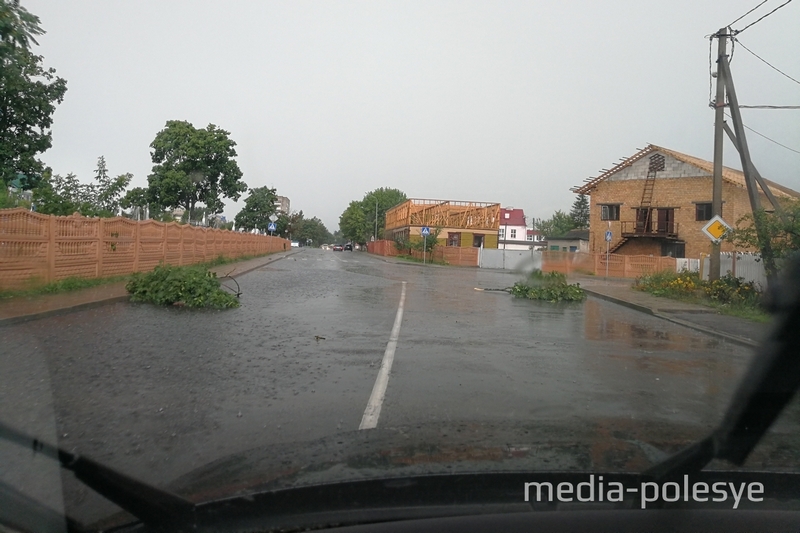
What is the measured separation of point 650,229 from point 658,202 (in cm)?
199

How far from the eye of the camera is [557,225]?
109312 mm

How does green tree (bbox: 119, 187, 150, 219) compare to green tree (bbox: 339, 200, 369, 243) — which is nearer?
green tree (bbox: 119, 187, 150, 219)

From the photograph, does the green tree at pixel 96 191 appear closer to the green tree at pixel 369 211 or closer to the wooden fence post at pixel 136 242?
the wooden fence post at pixel 136 242

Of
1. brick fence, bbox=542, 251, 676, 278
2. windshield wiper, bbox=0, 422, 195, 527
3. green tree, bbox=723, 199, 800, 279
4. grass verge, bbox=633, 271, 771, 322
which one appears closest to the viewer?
windshield wiper, bbox=0, 422, 195, 527

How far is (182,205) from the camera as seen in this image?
36.6 meters

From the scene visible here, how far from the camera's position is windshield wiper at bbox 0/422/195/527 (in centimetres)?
261

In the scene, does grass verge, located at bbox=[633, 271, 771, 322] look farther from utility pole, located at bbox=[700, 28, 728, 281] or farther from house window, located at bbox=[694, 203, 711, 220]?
house window, located at bbox=[694, 203, 711, 220]

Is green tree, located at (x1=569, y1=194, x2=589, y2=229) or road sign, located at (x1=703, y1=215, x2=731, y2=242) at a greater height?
green tree, located at (x1=569, y1=194, x2=589, y2=229)

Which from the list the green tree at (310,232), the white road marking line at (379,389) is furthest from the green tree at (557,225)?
the white road marking line at (379,389)

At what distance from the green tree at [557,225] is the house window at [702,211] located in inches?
2099

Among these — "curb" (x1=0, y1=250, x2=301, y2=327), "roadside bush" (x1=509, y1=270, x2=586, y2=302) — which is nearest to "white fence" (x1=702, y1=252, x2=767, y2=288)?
"roadside bush" (x1=509, y1=270, x2=586, y2=302)

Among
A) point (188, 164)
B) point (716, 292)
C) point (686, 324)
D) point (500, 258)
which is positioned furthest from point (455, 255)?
point (686, 324)

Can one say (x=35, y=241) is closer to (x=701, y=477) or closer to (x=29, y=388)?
(x=29, y=388)

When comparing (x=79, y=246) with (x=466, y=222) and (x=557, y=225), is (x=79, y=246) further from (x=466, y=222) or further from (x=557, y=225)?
(x=557, y=225)
